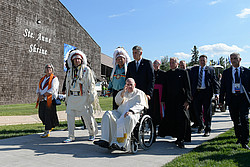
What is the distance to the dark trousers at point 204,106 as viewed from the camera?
6.53 metres

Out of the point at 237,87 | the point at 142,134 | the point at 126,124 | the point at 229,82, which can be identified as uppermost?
the point at 229,82

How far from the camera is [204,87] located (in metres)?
6.73

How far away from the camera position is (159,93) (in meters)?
6.50

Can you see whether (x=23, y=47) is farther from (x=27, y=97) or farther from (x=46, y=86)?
(x=46, y=86)

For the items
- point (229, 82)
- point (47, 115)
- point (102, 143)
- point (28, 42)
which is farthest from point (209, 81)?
point (28, 42)

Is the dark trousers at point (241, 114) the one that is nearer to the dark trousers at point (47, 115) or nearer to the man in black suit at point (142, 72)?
the man in black suit at point (142, 72)

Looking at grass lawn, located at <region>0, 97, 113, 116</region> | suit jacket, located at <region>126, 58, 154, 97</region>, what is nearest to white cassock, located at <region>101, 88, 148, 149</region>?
suit jacket, located at <region>126, 58, 154, 97</region>

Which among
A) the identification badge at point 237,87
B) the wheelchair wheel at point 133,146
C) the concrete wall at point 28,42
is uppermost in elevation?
the concrete wall at point 28,42

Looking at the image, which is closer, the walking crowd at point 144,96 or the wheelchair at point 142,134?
the wheelchair at point 142,134

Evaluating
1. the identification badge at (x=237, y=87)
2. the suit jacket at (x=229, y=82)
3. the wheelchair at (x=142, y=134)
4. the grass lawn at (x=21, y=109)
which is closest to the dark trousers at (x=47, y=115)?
the wheelchair at (x=142, y=134)

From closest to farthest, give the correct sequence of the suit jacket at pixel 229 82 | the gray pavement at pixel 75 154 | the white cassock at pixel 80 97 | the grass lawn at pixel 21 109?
the gray pavement at pixel 75 154 < the suit jacket at pixel 229 82 < the white cassock at pixel 80 97 < the grass lawn at pixel 21 109

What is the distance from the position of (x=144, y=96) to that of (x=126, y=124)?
867 millimetres

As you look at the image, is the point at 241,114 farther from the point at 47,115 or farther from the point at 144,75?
the point at 47,115

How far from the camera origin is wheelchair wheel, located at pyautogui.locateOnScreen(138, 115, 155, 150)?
472 centimetres
